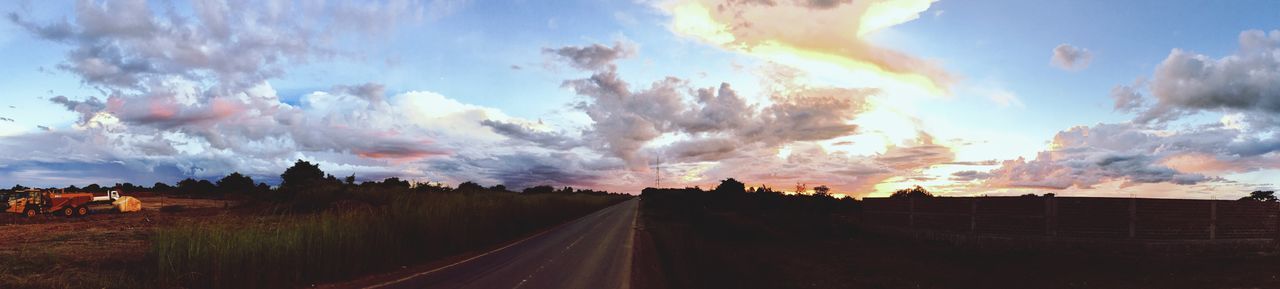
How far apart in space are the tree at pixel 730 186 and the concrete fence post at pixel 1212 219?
291ft

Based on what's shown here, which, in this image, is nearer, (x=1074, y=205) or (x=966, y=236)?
(x=1074, y=205)

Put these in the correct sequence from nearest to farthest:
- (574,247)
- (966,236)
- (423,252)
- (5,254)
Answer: (5,254)
(423,252)
(574,247)
(966,236)

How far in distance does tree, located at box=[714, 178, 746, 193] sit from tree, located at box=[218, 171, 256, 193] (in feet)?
248

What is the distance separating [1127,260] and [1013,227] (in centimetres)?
439

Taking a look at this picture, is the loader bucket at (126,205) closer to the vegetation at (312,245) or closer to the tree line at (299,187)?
the tree line at (299,187)

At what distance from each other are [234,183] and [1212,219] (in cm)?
10139

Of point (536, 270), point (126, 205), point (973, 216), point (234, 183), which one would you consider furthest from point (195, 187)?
point (973, 216)

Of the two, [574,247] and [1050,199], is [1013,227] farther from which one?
[574,247]

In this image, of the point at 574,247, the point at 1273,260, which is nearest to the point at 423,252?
the point at 574,247

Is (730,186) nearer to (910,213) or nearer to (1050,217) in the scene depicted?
(910,213)

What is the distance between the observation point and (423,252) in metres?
20.2

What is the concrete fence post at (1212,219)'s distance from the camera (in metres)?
22.7

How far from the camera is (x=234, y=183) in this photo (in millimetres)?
86312

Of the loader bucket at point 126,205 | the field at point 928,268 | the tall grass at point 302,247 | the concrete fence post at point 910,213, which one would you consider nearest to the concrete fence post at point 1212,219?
the field at point 928,268
